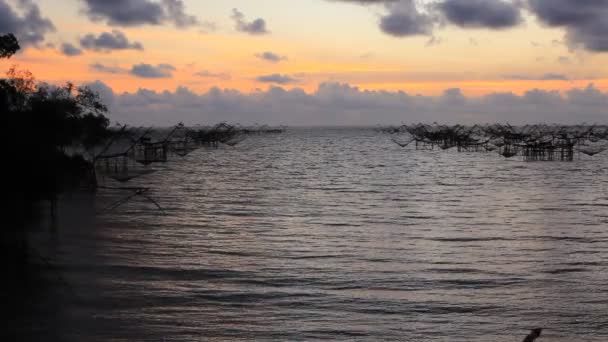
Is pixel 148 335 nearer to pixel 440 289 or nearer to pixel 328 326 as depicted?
pixel 328 326

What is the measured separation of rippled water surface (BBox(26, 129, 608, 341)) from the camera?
927 cm

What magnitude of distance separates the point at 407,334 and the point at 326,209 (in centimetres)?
1354

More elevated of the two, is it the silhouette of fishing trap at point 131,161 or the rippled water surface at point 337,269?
the silhouette of fishing trap at point 131,161

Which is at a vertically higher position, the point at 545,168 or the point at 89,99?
the point at 89,99

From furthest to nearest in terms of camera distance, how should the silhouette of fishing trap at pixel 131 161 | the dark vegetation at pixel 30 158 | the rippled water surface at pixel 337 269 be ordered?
the silhouette of fishing trap at pixel 131 161 → the dark vegetation at pixel 30 158 → the rippled water surface at pixel 337 269

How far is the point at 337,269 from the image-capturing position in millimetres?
12773

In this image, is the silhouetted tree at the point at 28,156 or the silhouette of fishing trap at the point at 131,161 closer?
the silhouetted tree at the point at 28,156

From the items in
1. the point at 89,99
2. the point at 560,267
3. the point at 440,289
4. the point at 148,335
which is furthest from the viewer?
the point at 89,99

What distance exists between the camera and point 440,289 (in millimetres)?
11148

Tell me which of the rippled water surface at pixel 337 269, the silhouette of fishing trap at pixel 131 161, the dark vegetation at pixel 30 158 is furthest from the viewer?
the silhouette of fishing trap at pixel 131 161

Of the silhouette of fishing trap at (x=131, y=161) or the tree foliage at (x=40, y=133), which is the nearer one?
the tree foliage at (x=40, y=133)

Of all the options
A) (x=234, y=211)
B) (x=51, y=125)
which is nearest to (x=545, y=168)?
(x=234, y=211)

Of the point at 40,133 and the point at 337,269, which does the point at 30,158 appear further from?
the point at 337,269

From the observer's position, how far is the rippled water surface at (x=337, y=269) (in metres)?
9.27
